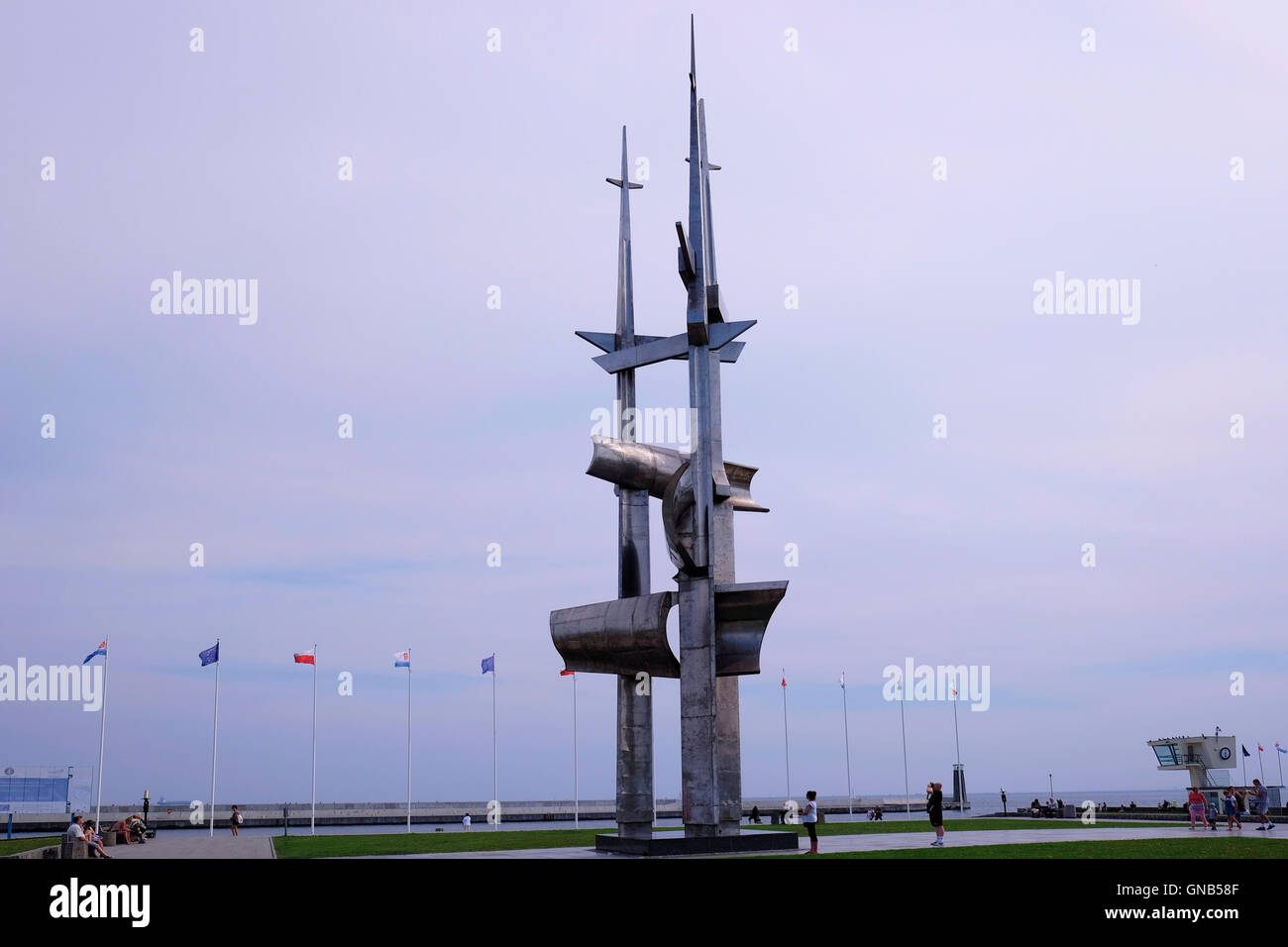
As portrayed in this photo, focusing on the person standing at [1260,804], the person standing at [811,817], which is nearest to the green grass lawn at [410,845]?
the person standing at [811,817]

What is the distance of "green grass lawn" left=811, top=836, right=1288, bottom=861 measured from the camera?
25406 mm

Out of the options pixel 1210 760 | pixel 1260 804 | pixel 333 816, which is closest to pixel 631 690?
pixel 1260 804

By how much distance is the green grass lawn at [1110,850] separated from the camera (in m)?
25.4

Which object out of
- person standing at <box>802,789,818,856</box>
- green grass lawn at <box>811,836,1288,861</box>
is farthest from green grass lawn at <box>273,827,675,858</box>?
green grass lawn at <box>811,836,1288,861</box>

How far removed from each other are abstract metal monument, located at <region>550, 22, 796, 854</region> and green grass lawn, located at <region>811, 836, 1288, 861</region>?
4.52 meters

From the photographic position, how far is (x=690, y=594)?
105 feet

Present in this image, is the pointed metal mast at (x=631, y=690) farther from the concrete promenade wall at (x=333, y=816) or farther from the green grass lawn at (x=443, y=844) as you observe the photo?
the concrete promenade wall at (x=333, y=816)

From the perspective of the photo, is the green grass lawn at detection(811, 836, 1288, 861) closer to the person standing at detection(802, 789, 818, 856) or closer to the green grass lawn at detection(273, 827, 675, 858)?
the person standing at detection(802, 789, 818, 856)

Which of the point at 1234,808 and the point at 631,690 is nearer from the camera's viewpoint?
the point at 631,690

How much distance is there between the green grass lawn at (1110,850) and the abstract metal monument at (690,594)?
4.52 m

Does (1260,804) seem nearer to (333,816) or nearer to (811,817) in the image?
(811,817)

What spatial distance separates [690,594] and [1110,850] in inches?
461
